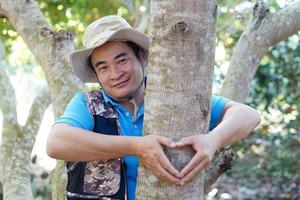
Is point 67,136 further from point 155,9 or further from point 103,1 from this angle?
point 103,1

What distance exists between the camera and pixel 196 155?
1702 mm

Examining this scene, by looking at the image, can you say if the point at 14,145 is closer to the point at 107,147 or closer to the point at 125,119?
the point at 125,119

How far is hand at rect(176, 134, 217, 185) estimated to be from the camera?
1689 mm

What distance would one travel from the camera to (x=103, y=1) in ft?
16.3

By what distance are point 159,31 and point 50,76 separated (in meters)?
1.40

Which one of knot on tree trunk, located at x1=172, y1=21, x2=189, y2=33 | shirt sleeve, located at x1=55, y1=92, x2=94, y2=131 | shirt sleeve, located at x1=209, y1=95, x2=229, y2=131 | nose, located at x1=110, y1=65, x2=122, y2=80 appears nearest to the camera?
knot on tree trunk, located at x1=172, y1=21, x2=189, y2=33

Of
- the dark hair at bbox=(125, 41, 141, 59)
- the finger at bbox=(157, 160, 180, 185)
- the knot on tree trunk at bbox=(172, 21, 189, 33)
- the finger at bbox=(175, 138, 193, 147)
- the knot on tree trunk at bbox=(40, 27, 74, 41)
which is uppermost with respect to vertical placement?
the knot on tree trunk at bbox=(172, 21, 189, 33)

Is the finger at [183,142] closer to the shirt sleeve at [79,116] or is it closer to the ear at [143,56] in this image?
the shirt sleeve at [79,116]

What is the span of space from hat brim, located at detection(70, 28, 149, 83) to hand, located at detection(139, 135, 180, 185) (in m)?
0.49

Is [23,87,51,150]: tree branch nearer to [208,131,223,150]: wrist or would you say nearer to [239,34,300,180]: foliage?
[208,131,223,150]: wrist

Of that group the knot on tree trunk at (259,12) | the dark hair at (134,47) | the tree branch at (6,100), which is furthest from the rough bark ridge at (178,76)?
the tree branch at (6,100)

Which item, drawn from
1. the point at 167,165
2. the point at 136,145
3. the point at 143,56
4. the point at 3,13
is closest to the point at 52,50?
the point at 3,13

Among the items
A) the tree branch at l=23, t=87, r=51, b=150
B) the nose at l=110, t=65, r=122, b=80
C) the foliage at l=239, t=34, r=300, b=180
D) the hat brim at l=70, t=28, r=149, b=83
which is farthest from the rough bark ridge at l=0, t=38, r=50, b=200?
the foliage at l=239, t=34, r=300, b=180

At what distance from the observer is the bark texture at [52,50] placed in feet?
9.62
